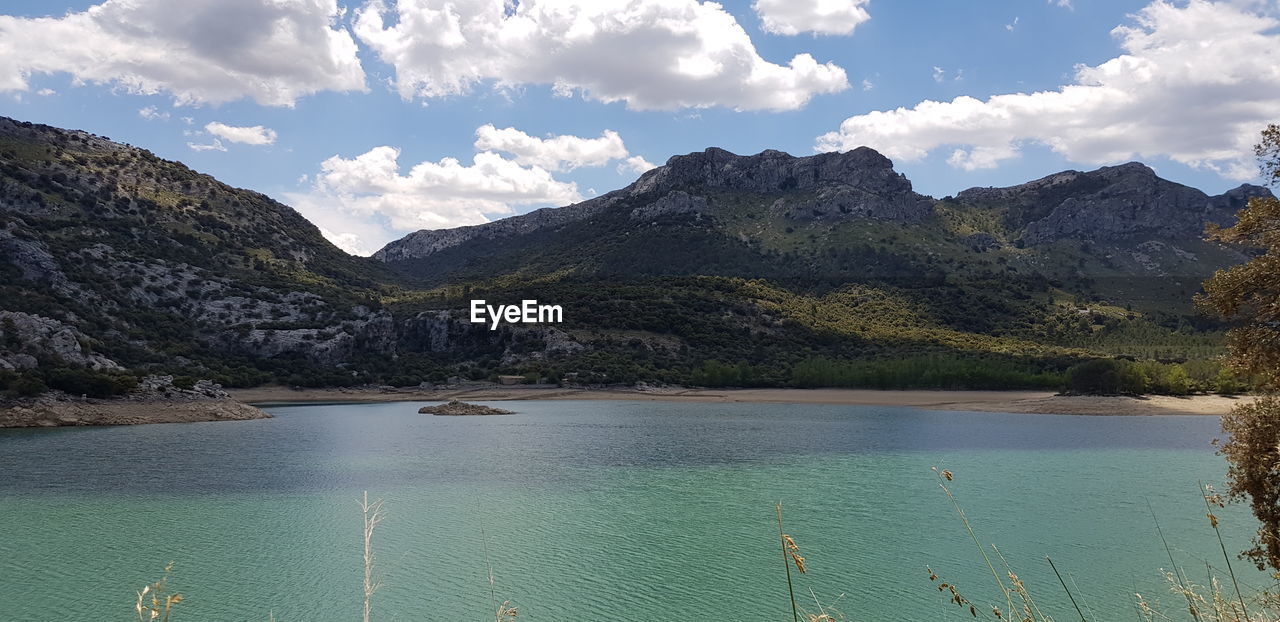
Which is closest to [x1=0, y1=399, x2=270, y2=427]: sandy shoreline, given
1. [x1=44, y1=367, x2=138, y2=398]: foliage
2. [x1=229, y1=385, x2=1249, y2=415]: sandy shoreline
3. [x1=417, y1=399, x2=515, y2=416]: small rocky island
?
[x1=44, y1=367, x2=138, y2=398]: foliage

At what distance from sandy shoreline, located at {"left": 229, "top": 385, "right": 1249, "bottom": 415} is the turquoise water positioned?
111ft

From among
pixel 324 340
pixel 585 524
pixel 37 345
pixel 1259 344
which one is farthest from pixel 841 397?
pixel 37 345

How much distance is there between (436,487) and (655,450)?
18976mm

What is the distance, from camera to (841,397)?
107m

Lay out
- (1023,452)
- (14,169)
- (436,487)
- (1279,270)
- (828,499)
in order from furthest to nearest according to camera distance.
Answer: (14,169), (1023,452), (436,487), (828,499), (1279,270)

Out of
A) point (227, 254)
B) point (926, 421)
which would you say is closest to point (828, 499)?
point (926, 421)

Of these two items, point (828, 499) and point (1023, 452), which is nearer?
point (828, 499)

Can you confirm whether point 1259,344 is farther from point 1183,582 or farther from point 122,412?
point 122,412

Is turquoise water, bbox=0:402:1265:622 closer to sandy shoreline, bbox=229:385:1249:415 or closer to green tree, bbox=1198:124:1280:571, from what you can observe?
A: green tree, bbox=1198:124:1280:571

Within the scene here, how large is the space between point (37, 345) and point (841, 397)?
329 feet

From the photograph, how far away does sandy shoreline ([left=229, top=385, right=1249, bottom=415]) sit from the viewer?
86.2m

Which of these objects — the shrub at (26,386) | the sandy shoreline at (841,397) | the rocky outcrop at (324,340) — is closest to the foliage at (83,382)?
the shrub at (26,386)

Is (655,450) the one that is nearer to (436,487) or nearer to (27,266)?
(436,487)

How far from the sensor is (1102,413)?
8488 centimetres
